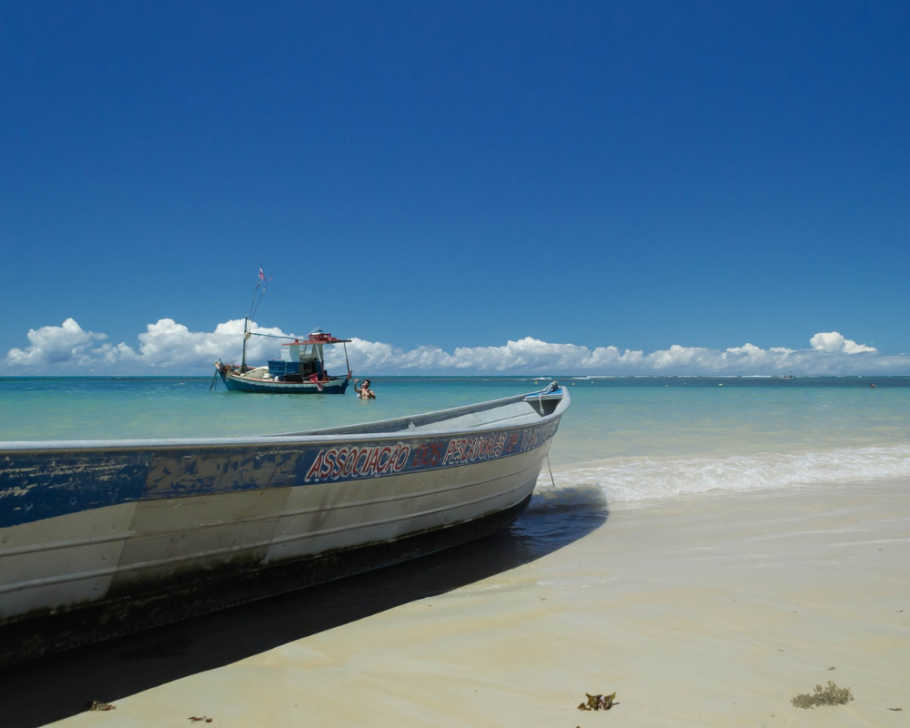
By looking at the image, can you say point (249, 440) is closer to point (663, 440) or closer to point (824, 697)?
point (824, 697)

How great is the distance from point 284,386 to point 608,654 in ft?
125

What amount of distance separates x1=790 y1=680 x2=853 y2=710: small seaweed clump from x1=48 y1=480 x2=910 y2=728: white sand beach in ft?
0.11

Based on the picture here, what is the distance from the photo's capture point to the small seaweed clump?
2334 millimetres

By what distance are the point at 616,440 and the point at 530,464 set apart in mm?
7467

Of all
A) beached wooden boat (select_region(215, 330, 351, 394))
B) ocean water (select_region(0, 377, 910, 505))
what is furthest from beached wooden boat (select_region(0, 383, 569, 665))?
beached wooden boat (select_region(215, 330, 351, 394))

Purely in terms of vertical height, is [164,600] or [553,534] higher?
[164,600]

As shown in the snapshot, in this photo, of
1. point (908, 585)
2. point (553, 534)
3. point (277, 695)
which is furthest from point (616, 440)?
point (277, 695)

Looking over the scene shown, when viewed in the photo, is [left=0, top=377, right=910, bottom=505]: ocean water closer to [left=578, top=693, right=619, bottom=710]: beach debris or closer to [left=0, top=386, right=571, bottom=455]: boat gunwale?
[left=0, top=386, right=571, bottom=455]: boat gunwale

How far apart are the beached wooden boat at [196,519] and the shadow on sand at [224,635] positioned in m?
0.11

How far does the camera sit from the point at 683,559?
4.43 m

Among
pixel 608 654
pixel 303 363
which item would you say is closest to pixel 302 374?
pixel 303 363

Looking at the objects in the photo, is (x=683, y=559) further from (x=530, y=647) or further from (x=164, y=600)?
(x=164, y=600)

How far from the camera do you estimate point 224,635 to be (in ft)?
10.4

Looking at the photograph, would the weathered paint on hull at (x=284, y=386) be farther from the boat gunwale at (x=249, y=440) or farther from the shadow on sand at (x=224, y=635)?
the shadow on sand at (x=224, y=635)
